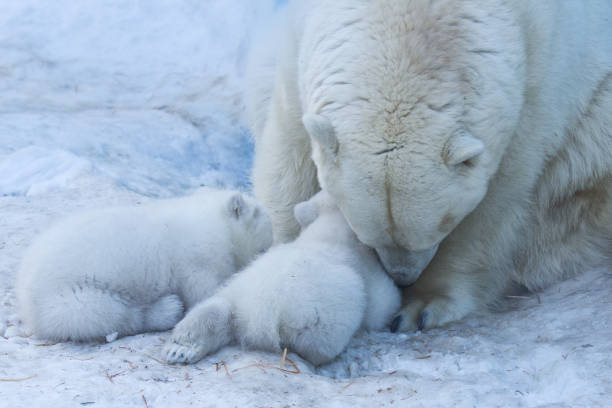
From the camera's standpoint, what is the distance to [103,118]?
19.9 feet

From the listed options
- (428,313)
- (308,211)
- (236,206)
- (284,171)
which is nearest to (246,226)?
(236,206)

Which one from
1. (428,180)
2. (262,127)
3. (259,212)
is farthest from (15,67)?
(428,180)

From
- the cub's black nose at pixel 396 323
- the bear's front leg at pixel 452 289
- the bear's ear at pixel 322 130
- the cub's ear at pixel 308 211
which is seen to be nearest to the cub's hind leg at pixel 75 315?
the cub's ear at pixel 308 211

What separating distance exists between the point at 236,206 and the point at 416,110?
44.9 inches

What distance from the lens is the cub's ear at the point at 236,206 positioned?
310 cm

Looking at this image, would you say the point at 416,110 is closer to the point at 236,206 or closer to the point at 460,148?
the point at 460,148

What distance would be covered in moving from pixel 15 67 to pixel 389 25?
5.00 meters

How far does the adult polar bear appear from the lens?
237cm

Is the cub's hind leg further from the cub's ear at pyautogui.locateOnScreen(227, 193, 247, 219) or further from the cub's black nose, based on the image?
the cub's black nose

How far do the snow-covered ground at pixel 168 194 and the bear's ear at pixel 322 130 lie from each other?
84cm

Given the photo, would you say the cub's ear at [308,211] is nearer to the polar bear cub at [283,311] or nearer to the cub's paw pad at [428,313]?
the polar bear cub at [283,311]

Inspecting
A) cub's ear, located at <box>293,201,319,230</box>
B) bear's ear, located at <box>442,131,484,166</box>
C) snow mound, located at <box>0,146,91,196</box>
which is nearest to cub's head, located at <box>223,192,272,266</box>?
cub's ear, located at <box>293,201,319,230</box>

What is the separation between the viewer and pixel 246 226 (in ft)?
10.3

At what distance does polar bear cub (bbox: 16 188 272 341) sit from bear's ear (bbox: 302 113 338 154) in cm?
79
